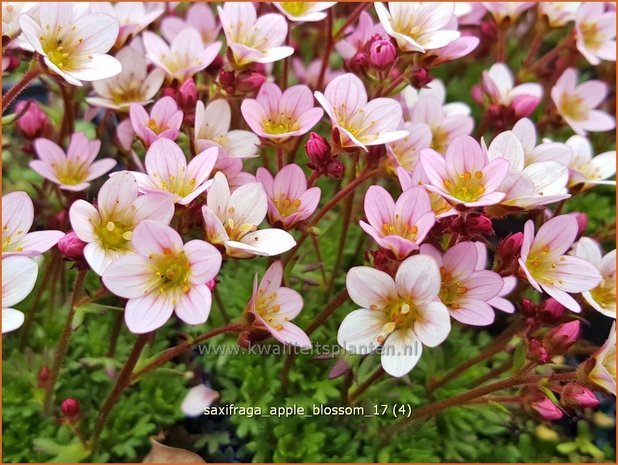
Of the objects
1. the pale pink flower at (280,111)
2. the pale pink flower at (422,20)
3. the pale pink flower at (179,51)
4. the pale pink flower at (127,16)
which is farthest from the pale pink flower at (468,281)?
the pale pink flower at (127,16)

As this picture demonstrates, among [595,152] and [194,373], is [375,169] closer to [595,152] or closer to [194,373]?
[194,373]

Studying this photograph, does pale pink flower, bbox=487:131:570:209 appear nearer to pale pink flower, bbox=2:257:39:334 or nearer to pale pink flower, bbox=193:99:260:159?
pale pink flower, bbox=193:99:260:159

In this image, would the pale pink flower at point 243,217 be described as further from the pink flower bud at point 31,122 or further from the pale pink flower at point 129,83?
the pink flower bud at point 31,122

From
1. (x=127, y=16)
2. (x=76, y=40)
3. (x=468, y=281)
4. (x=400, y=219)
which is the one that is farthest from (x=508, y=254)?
(x=127, y=16)

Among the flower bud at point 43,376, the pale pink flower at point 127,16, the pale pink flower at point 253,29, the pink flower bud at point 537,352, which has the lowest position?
the flower bud at point 43,376

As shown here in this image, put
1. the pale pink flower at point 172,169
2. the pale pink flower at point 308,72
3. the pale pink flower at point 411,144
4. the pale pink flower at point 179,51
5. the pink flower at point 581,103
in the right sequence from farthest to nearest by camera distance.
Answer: the pale pink flower at point 308,72, the pink flower at point 581,103, the pale pink flower at point 179,51, the pale pink flower at point 411,144, the pale pink flower at point 172,169

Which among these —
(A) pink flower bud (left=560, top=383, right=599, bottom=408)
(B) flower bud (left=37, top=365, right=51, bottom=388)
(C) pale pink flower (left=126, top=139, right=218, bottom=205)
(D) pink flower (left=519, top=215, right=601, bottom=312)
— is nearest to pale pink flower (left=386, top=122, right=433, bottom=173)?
(D) pink flower (left=519, top=215, right=601, bottom=312)

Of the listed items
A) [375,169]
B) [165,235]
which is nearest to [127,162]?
[165,235]
